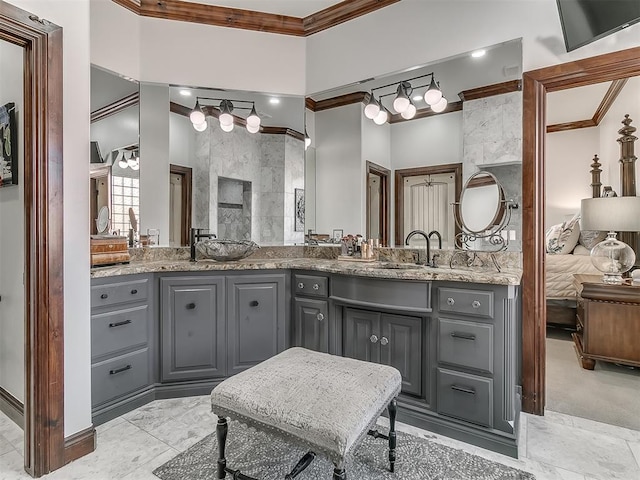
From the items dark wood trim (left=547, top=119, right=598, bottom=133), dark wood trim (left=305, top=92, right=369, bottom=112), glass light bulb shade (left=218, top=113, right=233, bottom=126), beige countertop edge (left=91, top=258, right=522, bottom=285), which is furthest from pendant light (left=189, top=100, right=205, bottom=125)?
dark wood trim (left=547, top=119, right=598, bottom=133)

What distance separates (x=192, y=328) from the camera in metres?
2.55

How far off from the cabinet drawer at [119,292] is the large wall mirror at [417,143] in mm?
1474

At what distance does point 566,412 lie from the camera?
2.35 metres

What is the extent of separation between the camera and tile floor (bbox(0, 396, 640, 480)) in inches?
69.2

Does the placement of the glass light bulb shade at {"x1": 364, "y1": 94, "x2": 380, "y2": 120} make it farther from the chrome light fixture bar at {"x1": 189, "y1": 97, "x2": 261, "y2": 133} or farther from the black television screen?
the black television screen

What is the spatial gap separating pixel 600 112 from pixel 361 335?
4.14 metres

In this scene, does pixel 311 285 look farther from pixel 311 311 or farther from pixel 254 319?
pixel 254 319

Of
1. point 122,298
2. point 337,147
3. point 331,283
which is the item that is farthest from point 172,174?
point 331,283

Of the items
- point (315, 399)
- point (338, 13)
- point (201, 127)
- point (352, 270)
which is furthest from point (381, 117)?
point (315, 399)

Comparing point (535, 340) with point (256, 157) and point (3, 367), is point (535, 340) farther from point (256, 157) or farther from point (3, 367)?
point (3, 367)

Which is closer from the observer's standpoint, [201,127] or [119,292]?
[119,292]

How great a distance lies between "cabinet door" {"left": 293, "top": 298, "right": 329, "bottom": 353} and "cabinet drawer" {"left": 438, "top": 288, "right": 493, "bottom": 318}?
0.82 m

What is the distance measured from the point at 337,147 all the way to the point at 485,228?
141 cm

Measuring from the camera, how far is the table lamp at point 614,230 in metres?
3.03
